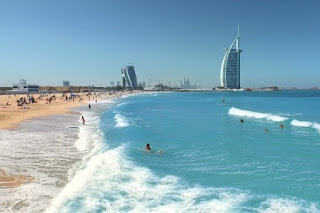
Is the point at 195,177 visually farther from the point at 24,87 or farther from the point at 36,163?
the point at 24,87

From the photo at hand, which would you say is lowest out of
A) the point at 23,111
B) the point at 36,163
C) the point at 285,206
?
the point at 285,206

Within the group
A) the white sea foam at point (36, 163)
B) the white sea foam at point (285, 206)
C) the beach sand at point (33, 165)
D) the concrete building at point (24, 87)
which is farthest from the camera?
the concrete building at point (24, 87)

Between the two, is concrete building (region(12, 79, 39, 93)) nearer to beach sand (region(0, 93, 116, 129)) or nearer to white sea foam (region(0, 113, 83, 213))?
beach sand (region(0, 93, 116, 129))

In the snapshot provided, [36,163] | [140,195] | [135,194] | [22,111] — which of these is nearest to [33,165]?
[36,163]

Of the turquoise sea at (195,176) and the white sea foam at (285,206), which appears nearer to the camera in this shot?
the white sea foam at (285,206)

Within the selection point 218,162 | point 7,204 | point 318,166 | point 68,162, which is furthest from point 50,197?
point 318,166

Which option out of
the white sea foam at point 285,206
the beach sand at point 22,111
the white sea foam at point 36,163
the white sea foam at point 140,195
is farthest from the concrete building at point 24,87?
the white sea foam at point 285,206

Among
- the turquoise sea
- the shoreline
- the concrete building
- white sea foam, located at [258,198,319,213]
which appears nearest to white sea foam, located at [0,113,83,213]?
the turquoise sea

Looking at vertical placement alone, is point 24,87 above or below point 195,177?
above

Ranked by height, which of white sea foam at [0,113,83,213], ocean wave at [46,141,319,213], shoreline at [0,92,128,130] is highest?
shoreline at [0,92,128,130]

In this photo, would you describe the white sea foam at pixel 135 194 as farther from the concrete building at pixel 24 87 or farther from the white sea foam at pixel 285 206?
the concrete building at pixel 24 87

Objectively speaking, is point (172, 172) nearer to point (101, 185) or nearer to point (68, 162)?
point (101, 185)
